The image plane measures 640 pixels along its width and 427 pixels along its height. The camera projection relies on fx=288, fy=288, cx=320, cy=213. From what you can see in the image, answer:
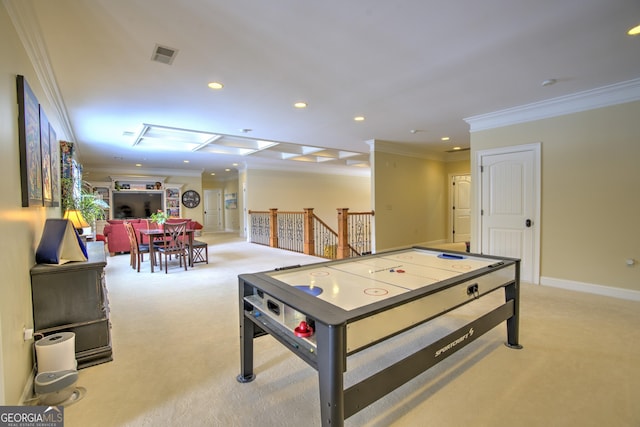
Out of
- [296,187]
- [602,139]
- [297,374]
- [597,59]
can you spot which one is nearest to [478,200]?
[602,139]

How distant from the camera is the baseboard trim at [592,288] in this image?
3478 mm

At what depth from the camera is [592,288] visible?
3.74 meters

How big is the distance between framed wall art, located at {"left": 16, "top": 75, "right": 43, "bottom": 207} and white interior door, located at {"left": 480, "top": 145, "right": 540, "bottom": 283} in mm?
5403

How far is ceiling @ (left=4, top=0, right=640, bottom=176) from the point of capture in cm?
203

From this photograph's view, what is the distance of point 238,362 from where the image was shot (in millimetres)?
2242

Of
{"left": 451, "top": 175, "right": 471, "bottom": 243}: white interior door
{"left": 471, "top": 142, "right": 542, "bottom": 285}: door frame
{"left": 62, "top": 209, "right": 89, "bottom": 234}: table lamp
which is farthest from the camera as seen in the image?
{"left": 451, "top": 175, "right": 471, "bottom": 243}: white interior door

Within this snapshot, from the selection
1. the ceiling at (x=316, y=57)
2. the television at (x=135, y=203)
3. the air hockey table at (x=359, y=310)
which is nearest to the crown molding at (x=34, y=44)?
the ceiling at (x=316, y=57)

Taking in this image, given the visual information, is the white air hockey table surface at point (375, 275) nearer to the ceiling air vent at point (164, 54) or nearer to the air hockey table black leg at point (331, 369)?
the air hockey table black leg at point (331, 369)

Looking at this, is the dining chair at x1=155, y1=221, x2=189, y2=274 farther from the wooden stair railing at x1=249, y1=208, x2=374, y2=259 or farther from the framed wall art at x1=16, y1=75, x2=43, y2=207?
the framed wall art at x1=16, y1=75, x2=43, y2=207

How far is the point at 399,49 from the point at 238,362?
2.95m

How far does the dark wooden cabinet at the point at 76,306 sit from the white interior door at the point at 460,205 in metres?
7.92

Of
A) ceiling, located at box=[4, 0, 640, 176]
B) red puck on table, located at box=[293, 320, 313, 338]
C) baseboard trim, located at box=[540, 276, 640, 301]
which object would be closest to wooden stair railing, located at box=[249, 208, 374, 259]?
ceiling, located at box=[4, 0, 640, 176]

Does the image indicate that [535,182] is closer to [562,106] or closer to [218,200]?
[562,106]

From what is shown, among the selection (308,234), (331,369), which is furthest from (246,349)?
(308,234)
